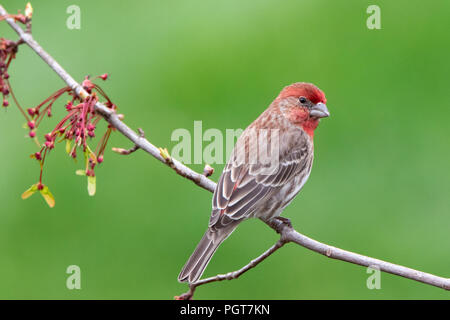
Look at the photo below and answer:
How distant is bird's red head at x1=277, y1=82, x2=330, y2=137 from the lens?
584 cm

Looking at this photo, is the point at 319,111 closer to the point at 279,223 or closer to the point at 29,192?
the point at 279,223

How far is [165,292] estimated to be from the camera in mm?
7062

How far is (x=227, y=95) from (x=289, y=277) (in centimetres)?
232

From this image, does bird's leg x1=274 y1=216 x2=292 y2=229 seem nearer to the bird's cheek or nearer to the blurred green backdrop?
the bird's cheek

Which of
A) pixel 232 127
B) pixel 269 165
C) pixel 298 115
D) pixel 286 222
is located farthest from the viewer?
pixel 232 127

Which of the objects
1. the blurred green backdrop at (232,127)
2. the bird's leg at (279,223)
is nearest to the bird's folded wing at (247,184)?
the bird's leg at (279,223)

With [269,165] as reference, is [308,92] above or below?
above

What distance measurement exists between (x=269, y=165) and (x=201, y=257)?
1.09 metres

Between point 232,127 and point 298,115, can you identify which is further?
point 232,127

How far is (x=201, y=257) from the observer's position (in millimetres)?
4965

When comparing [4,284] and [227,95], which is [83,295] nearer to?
[4,284]

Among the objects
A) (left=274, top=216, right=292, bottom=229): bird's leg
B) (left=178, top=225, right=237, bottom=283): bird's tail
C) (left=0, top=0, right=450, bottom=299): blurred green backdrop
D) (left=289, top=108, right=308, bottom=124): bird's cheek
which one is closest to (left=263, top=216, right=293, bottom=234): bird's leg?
(left=274, top=216, right=292, bottom=229): bird's leg

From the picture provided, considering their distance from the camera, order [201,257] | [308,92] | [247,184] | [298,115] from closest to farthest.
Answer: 1. [201,257]
2. [247,184]
3. [308,92]
4. [298,115]

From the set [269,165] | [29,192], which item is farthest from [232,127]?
[29,192]
